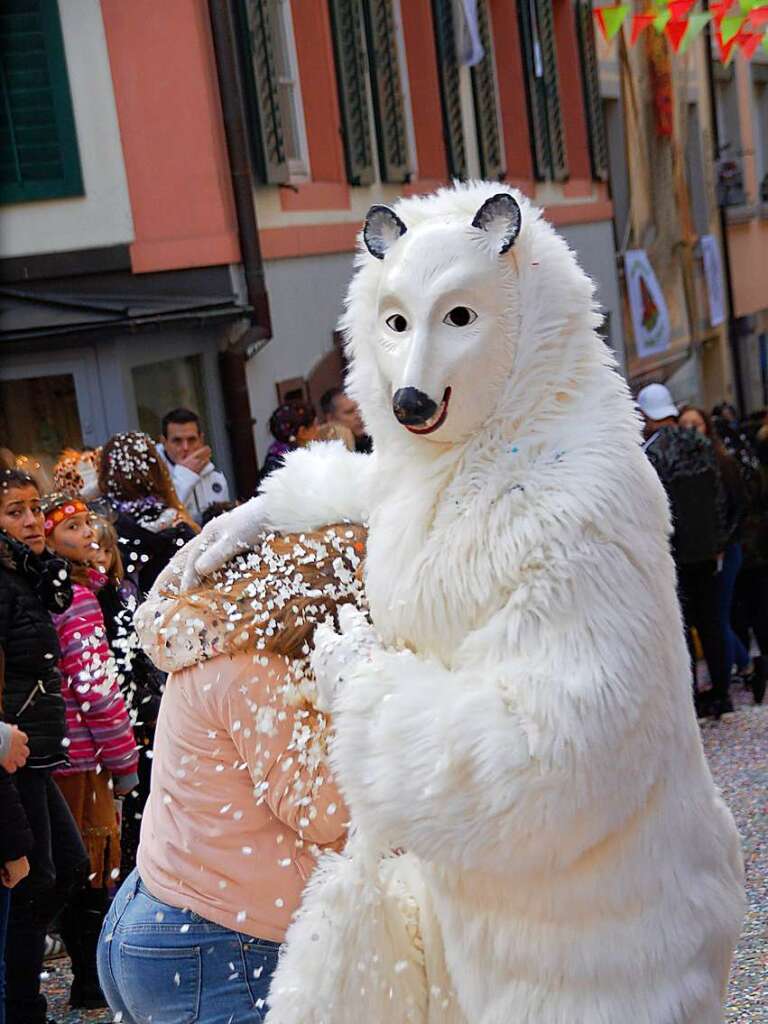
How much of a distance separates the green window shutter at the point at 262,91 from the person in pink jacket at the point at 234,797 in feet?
29.9

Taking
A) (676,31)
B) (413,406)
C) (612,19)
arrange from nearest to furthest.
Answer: (413,406)
(612,19)
(676,31)

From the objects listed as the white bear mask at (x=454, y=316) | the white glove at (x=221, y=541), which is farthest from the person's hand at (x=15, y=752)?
the white bear mask at (x=454, y=316)

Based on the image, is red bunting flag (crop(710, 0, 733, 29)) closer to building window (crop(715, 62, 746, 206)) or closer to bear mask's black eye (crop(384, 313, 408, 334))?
bear mask's black eye (crop(384, 313, 408, 334))

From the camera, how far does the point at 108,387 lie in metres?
10.1

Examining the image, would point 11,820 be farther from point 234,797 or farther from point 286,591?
point 286,591

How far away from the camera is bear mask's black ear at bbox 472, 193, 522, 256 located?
2.48 meters

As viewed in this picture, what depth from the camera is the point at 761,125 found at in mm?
28938

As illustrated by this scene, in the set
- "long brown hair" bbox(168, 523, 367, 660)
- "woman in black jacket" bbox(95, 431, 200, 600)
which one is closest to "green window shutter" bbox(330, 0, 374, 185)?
"woman in black jacket" bbox(95, 431, 200, 600)

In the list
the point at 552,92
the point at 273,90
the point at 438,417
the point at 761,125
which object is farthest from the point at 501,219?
the point at 761,125

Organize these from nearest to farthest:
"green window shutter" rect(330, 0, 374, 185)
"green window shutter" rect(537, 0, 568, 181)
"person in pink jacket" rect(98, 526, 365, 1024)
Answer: "person in pink jacket" rect(98, 526, 365, 1024)
"green window shutter" rect(330, 0, 374, 185)
"green window shutter" rect(537, 0, 568, 181)

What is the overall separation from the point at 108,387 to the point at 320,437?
4.32m

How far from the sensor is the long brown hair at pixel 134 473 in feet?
18.9

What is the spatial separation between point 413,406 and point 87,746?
298 cm

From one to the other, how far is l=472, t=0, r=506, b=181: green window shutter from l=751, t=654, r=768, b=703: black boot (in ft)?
31.6
